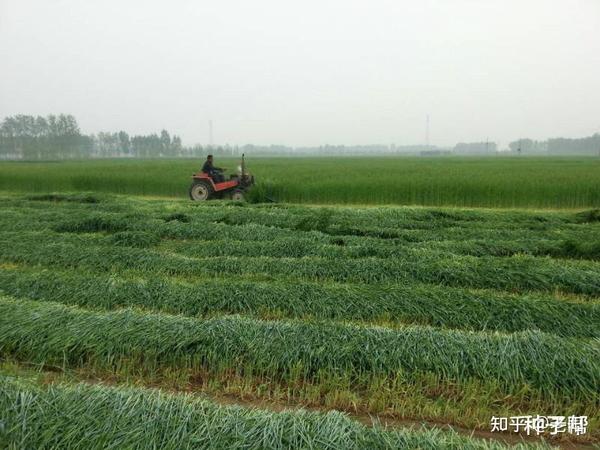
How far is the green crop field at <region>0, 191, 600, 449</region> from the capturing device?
288 cm

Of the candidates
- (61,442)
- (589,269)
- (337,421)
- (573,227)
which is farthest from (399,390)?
(573,227)

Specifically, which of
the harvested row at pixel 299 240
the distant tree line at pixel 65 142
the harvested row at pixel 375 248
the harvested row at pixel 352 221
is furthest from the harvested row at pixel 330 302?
the distant tree line at pixel 65 142

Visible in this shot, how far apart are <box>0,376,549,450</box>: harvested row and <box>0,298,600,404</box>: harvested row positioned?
3.30 feet

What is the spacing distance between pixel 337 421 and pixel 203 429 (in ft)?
3.13

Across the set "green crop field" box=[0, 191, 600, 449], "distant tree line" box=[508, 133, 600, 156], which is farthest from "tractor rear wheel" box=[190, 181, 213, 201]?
"distant tree line" box=[508, 133, 600, 156]

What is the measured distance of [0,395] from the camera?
3.01 m

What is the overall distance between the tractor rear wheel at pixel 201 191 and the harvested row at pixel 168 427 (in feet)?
39.9

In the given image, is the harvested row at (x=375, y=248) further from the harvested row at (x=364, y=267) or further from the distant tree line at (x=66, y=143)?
the distant tree line at (x=66, y=143)

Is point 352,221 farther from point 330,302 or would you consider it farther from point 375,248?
point 330,302

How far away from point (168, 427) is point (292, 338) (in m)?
1.72

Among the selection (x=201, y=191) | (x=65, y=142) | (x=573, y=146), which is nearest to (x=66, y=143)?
(x=65, y=142)

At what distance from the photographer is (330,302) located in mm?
5488

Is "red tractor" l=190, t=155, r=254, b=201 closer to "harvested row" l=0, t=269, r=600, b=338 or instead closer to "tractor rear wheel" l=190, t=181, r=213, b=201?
"tractor rear wheel" l=190, t=181, r=213, b=201

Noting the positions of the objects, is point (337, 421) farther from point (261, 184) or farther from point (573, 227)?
point (261, 184)
